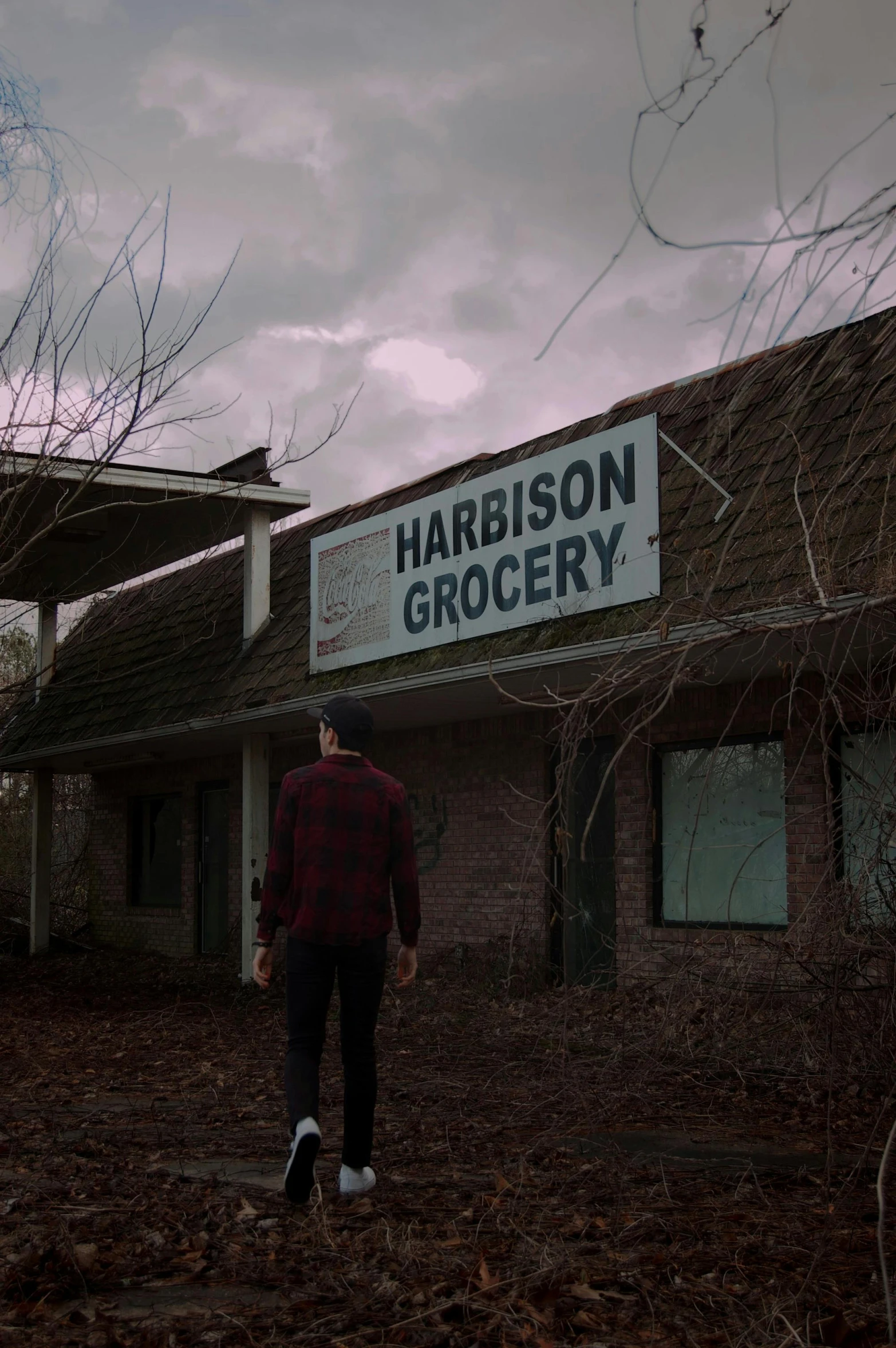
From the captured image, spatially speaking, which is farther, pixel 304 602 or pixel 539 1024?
pixel 304 602

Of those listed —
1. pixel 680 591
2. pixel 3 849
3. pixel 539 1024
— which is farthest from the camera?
pixel 3 849

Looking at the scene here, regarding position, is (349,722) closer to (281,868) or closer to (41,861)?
(281,868)

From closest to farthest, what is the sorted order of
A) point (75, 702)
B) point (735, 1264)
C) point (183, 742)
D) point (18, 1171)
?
point (735, 1264) → point (18, 1171) → point (183, 742) → point (75, 702)

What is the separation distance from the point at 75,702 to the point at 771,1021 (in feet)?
41.5

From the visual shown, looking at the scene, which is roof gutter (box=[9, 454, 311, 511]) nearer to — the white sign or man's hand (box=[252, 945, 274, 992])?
the white sign

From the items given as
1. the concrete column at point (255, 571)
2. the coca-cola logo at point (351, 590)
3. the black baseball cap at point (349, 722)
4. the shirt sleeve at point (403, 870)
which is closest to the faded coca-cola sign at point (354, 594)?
the coca-cola logo at point (351, 590)

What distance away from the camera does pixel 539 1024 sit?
935cm

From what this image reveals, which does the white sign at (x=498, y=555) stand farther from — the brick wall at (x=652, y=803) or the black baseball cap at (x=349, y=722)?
the black baseball cap at (x=349, y=722)

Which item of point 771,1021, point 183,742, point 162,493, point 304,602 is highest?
point 162,493

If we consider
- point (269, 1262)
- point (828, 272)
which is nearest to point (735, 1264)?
point (269, 1262)

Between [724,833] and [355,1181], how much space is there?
19.3 feet

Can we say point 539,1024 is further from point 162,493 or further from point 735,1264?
point 162,493

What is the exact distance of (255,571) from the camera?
13.5 metres

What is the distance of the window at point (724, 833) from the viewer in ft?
31.5
